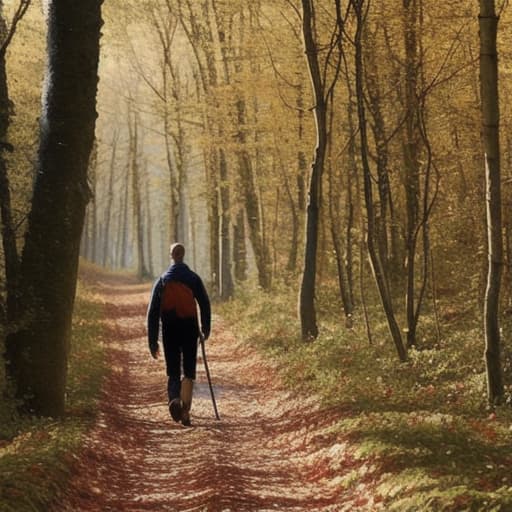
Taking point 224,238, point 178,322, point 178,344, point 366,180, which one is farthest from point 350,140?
point 224,238

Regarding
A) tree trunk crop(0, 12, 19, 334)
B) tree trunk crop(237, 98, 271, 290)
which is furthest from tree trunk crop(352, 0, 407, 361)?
tree trunk crop(237, 98, 271, 290)

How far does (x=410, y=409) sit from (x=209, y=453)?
269 cm

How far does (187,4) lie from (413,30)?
15721mm

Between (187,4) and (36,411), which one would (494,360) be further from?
(187,4)

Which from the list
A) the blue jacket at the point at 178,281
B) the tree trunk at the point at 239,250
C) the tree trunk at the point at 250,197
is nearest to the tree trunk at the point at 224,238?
the tree trunk at the point at 239,250

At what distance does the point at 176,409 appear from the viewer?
32.7 ft

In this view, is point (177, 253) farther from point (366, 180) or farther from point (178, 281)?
point (366, 180)

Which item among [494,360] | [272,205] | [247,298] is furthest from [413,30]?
[272,205]

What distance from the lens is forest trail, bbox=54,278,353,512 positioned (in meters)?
6.80

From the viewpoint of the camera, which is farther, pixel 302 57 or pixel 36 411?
pixel 302 57

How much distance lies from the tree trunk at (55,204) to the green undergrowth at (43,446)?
0.47m

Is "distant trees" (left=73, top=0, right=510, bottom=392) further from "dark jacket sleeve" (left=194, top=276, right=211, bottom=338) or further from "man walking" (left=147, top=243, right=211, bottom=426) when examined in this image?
"man walking" (left=147, top=243, right=211, bottom=426)

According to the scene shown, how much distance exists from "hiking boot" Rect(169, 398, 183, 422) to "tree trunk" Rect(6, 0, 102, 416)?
1650 millimetres

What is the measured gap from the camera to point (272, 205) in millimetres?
31578
